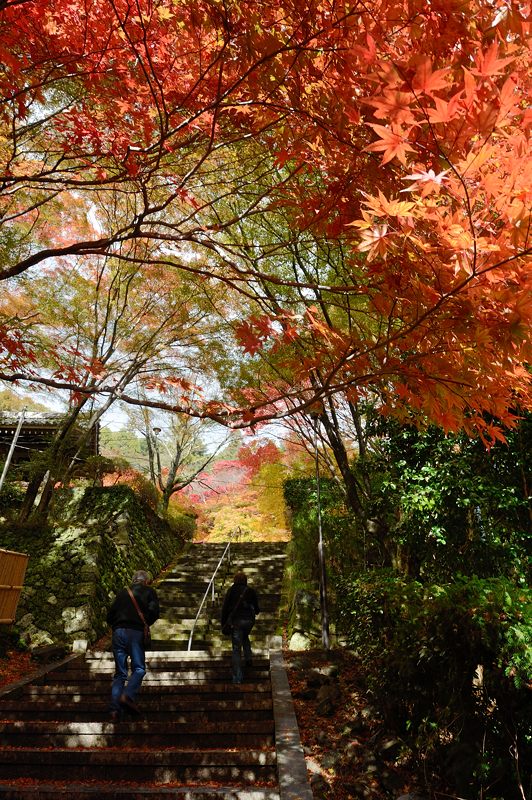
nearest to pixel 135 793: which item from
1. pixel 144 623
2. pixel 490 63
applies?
pixel 144 623

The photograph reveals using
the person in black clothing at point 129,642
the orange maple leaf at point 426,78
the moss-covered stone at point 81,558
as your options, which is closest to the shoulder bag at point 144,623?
the person in black clothing at point 129,642

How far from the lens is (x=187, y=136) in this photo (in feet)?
17.2

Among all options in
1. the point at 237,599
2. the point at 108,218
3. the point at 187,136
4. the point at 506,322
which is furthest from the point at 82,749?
the point at 108,218

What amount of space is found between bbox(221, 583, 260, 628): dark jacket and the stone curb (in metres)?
0.89

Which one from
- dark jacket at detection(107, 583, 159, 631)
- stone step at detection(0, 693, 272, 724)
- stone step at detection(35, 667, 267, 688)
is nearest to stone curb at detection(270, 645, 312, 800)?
stone step at detection(0, 693, 272, 724)

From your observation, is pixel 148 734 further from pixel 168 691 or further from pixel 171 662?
pixel 171 662

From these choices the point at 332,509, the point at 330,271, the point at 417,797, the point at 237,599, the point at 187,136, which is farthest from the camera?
the point at 332,509

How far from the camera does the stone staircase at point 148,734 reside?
13.3 feet

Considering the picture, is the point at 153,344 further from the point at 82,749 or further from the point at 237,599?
the point at 82,749

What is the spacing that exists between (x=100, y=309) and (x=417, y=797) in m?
10.7

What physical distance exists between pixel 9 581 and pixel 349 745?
5.34 m

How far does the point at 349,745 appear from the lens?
15.4ft

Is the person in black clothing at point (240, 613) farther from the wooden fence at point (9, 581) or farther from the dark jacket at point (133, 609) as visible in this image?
the wooden fence at point (9, 581)

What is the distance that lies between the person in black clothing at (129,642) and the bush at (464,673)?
2.55 meters
